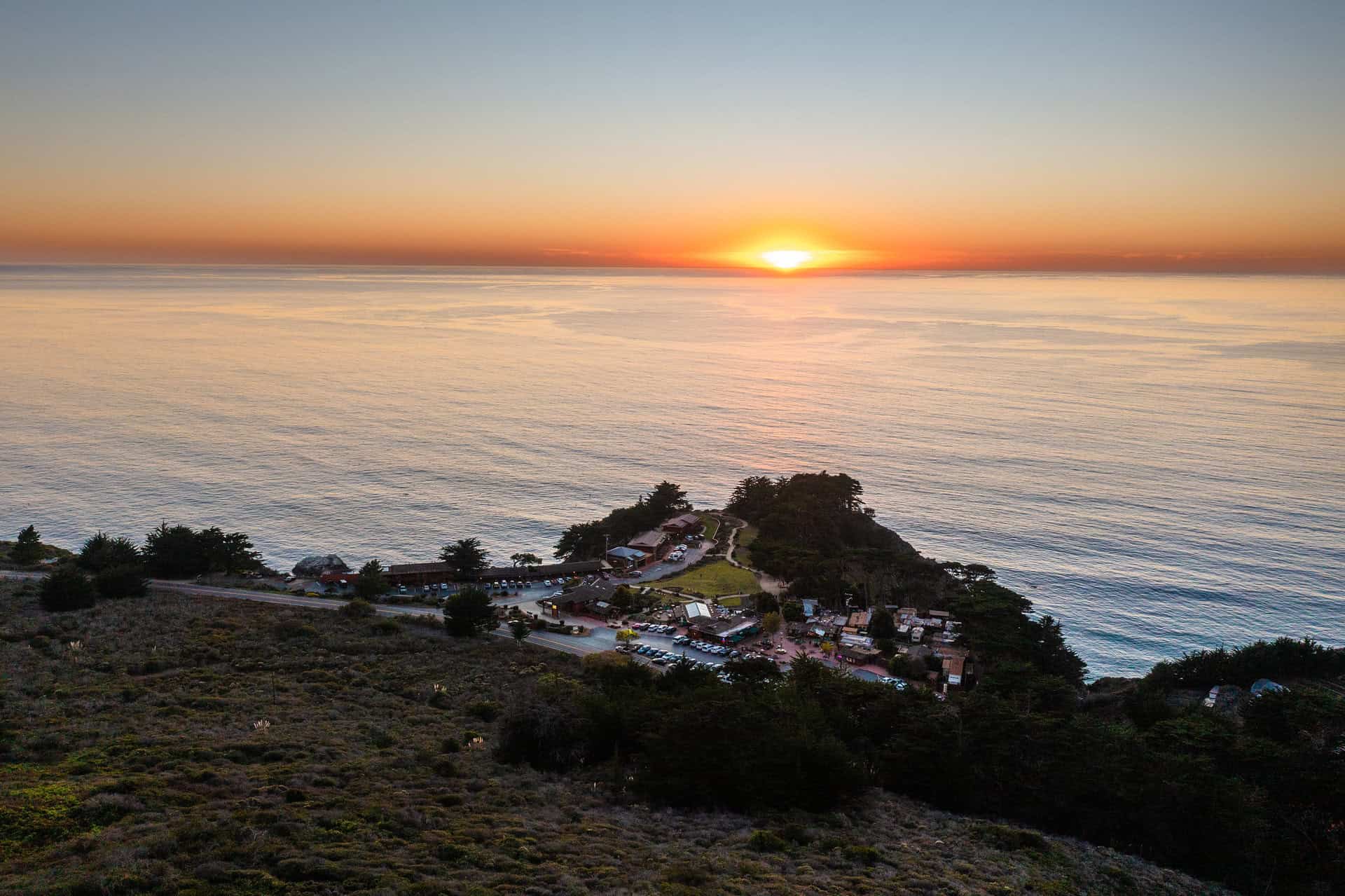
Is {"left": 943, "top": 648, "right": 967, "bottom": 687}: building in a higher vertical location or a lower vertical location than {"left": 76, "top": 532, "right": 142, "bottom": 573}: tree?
lower

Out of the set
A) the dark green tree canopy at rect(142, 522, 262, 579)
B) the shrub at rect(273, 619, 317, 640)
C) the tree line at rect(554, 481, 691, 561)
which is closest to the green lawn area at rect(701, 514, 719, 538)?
the tree line at rect(554, 481, 691, 561)

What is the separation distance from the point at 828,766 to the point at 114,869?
16.7 meters

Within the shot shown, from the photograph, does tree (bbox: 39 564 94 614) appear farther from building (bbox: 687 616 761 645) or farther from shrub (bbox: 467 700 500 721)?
building (bbox: 687 616 761 645)

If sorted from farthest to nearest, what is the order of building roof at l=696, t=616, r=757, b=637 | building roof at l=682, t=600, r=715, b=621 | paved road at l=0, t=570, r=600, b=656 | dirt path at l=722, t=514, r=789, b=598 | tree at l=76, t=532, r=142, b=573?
dirt path at l=722, t=514, r=789, b=598 → tree at l=76, t=532, r=142, b=573 → building roof at l=682, t=600, r=715, b=621 → building roof at l=696, t=616, r=757, b=637 → paved road at l=0, t=570, r=600, b=656

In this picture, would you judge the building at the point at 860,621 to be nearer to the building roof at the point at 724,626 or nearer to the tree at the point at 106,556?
the building roof at the point at 724,626

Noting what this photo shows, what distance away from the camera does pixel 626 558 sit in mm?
52312

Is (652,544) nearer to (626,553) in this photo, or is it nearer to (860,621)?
(626,553)

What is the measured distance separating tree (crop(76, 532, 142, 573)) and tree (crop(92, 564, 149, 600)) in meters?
3.21

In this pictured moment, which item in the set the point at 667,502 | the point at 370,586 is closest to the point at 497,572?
the point at 370,586

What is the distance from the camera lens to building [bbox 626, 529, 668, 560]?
54.2 m

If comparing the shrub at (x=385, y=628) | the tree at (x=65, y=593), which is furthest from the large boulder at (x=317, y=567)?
the shrub at (x=385, y=628)

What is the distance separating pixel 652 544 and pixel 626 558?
3.15 m

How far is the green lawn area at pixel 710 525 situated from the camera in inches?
2312

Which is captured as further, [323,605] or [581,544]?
[581,544]
